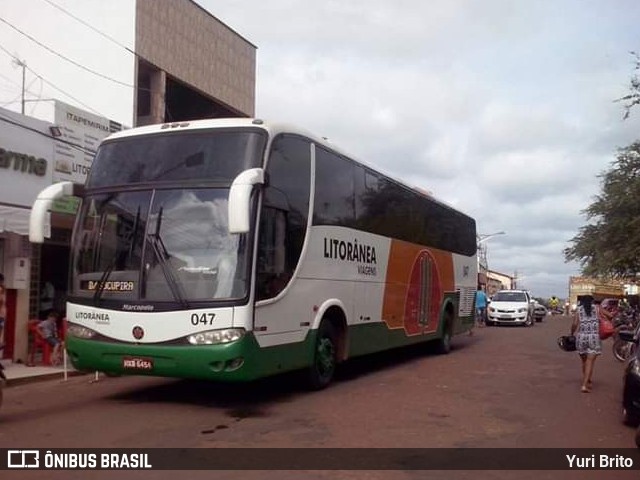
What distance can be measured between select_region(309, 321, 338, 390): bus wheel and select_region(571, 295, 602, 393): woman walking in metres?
3.89

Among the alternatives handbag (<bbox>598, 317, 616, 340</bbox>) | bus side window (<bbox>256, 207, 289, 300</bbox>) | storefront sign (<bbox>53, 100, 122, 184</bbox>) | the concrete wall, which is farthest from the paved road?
the concrete wall

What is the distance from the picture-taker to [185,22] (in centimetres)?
2445

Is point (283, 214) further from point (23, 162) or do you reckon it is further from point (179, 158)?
point (23, 162)

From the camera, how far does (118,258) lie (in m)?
9.03

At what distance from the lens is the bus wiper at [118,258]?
8977mm

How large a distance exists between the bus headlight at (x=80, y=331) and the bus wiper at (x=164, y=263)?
52.0 inches

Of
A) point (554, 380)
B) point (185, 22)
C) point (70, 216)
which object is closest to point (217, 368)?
point (554, 380)

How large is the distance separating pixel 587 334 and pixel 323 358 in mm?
4170

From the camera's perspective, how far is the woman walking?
11258 millimetres

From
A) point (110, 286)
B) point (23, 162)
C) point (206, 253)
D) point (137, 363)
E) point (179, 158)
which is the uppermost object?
point (23, 162)

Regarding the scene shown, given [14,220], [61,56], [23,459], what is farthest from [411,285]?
[61,56]

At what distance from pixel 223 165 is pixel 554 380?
24.2ft

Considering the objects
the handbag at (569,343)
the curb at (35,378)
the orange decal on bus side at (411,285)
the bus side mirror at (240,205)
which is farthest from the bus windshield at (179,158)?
the handbag at (569,343)

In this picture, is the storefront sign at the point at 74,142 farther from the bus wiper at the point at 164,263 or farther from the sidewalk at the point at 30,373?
the bus wiper at the point at 164,263
